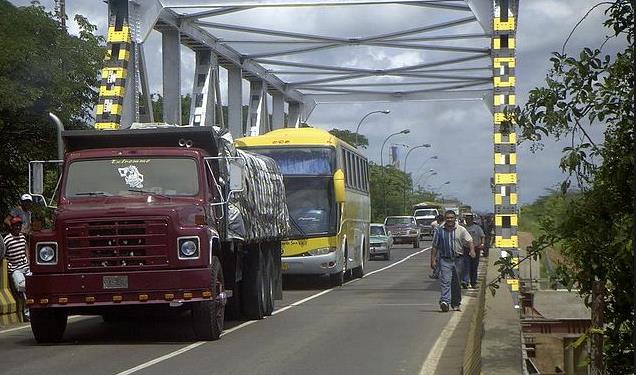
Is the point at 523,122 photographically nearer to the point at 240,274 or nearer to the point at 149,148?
the point at 149,148

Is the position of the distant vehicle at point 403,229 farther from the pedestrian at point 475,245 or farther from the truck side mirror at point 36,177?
the truck side mirror at point 36,177

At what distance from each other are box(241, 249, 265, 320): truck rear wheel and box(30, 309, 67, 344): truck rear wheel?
3.71m

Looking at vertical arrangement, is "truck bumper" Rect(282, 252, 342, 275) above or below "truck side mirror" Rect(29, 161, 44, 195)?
below

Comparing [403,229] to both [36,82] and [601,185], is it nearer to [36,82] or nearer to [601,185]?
[36,82]

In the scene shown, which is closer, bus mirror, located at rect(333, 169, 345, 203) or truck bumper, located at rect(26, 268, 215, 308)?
truck bumper, located at rect(26, 268, 215, 308)

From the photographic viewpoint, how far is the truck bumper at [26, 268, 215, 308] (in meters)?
14.5

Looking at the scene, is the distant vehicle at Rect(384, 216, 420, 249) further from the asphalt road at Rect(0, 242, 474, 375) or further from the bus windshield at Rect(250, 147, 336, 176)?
the asphalt road at Rect(0, 242, 474, 375)

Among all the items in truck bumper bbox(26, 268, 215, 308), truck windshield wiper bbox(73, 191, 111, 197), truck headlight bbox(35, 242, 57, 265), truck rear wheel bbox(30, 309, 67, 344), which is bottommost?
truck rear wheel bbox(30, 309, 67, 344)

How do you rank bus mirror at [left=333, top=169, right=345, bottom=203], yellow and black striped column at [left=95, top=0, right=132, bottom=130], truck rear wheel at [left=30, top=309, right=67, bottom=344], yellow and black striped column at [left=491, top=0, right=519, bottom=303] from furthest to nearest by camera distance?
yellow and black striped column at [left=95, top=0, right=132, bottom=130]
bus mirror at [left=333, top=169, right=345, bottom=203]
yellow and black striped column at [left=491, top=0, right=519, bottom=303]
truck rear wheel at [left=30, top=309, right=67, bottom=344]

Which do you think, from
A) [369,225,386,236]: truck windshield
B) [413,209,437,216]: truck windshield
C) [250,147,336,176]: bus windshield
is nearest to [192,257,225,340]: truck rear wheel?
[250,147,336,176]: bus windshield

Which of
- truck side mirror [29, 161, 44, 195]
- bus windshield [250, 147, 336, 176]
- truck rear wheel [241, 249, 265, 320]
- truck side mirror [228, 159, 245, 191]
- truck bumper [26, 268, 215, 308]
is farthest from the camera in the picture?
bus windshield [250, 147, 336, 176]

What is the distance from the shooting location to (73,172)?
15.6 m

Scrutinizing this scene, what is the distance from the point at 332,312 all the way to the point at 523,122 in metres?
11.4

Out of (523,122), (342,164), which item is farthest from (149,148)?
(342,164)
